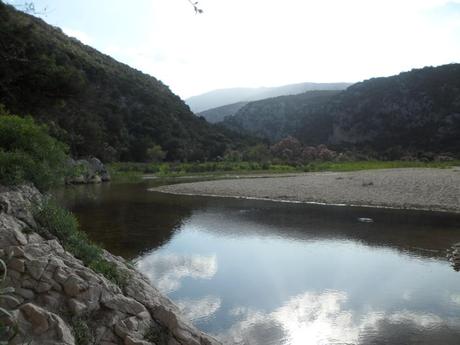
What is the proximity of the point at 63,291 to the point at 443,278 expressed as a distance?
34.9ft

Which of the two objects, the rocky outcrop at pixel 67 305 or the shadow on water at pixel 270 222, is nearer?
the rocky outcrop at pixel 67 305

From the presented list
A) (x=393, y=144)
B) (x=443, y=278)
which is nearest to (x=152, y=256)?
(x=443, y=278)

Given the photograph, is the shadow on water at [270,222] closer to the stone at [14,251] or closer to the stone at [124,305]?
the stone at [124,305]

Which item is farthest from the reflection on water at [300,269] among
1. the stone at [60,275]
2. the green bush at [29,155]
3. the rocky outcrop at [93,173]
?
the rocky outcrop at [93,173]

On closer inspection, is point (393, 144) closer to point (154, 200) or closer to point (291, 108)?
point (291, 108)

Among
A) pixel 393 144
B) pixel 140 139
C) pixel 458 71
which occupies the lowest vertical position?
pixel 393 144

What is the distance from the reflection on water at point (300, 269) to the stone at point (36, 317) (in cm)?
438

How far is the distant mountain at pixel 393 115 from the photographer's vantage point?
103875mm

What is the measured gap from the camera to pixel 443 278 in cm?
1266

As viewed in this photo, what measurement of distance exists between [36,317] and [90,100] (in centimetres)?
5342

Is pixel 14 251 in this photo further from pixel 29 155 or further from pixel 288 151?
pixel 288 151

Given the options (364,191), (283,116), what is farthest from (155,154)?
(283,116)

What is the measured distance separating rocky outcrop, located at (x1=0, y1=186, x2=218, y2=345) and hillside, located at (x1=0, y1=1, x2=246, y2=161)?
10.1m

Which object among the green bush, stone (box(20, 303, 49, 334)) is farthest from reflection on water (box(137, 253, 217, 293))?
stone (box(20, 303, 49, 334))
